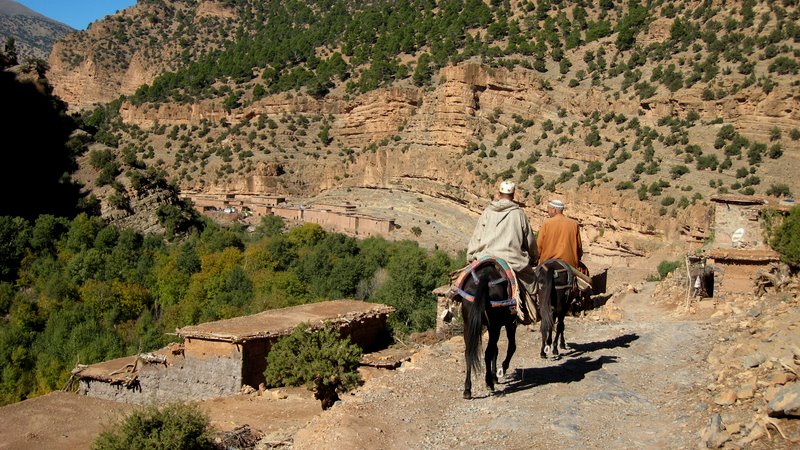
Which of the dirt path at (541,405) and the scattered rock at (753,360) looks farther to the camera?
the scattered rock at (753,360)

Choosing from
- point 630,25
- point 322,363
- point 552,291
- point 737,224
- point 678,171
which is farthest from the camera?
point 630,25

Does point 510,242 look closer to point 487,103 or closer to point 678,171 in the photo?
point 678,171

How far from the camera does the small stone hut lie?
15898 mm

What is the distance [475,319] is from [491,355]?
0.67 m

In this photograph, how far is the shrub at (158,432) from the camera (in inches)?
357

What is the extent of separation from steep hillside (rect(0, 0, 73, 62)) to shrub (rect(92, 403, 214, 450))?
133 m

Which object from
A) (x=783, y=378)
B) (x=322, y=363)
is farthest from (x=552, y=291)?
(x=322, y=363)

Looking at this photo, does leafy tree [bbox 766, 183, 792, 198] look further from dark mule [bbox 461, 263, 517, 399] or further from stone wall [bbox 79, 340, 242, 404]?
dark mule [bbox 461, 263, 517, 399]

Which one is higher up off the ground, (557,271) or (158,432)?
(557,271)

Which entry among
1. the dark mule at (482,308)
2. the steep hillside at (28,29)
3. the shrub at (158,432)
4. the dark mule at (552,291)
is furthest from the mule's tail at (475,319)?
the steep hillside at (28,29)

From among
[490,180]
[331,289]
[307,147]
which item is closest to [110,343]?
[331,289]

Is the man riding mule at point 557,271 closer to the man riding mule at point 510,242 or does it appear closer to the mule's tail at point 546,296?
the mule's tail at point 546,296

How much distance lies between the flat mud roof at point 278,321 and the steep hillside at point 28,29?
125166 mm

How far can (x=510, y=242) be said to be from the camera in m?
7.41
